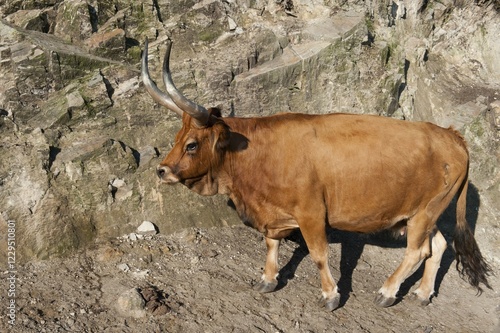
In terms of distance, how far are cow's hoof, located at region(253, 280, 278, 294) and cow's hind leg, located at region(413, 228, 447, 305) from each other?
7.44ft

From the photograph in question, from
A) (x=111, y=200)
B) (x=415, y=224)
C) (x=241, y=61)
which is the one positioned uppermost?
(x=241, y=61)

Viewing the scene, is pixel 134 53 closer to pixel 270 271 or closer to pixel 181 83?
pixel 181 83

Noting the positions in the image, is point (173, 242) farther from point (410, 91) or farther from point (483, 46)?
point (483, 46)

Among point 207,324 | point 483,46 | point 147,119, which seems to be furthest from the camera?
point 483,46

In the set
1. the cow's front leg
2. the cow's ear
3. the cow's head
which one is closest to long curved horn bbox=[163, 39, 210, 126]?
the cow's head

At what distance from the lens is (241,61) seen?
409 inches

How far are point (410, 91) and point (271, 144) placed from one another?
5631 mm

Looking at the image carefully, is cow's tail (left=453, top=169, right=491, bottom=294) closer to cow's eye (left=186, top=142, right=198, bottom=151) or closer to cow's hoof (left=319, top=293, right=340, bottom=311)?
cow's hoof (left=319, top=293, right=340, bottom=311)

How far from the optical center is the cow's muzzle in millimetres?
6719

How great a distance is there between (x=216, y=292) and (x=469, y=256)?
3960mm

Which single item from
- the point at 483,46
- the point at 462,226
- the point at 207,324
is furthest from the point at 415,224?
the point at 483,46

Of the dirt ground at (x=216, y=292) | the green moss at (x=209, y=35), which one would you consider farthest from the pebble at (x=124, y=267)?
the green moss at (x=209, y=35)

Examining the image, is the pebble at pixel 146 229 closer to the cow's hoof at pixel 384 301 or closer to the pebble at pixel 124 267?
the pebble at pixel 124 267

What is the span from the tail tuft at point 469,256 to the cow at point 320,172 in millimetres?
739
